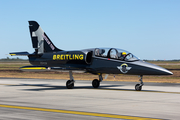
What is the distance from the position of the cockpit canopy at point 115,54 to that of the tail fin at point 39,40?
5.37 m

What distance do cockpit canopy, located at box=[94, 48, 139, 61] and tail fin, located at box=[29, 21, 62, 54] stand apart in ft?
17.6

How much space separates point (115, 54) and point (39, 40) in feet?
29.3

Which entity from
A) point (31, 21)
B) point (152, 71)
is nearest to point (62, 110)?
point (152, 71)

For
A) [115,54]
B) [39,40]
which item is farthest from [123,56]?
[39,40]

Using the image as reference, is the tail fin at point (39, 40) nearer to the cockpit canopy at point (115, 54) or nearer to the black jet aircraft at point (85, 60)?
the black jet aircraft at point (85, 60)

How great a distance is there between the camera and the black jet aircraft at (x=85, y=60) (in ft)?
70.9

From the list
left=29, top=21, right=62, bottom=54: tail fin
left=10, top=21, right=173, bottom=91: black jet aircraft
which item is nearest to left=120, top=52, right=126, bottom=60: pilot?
left=10, top=21, right=173, bottom=91: black jet aircraft

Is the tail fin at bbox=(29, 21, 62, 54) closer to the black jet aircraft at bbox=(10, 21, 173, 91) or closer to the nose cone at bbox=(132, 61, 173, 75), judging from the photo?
the black jet aircraft at bbox=(10, 21, 173, 91)

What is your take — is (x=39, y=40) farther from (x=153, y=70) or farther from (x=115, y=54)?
(x=153, y=70)

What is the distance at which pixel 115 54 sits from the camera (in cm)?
2270

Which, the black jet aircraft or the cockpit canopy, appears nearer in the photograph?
the black jet aircraft

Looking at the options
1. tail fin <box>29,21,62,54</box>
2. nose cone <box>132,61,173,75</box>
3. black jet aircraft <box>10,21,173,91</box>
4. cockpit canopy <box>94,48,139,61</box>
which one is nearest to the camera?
nose cone <box>132,61,173,75</box>

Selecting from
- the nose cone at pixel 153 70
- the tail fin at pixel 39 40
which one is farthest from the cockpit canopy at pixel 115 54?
the tail fin at pixel 39 40

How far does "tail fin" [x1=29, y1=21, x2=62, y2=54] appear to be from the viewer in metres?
27.8
